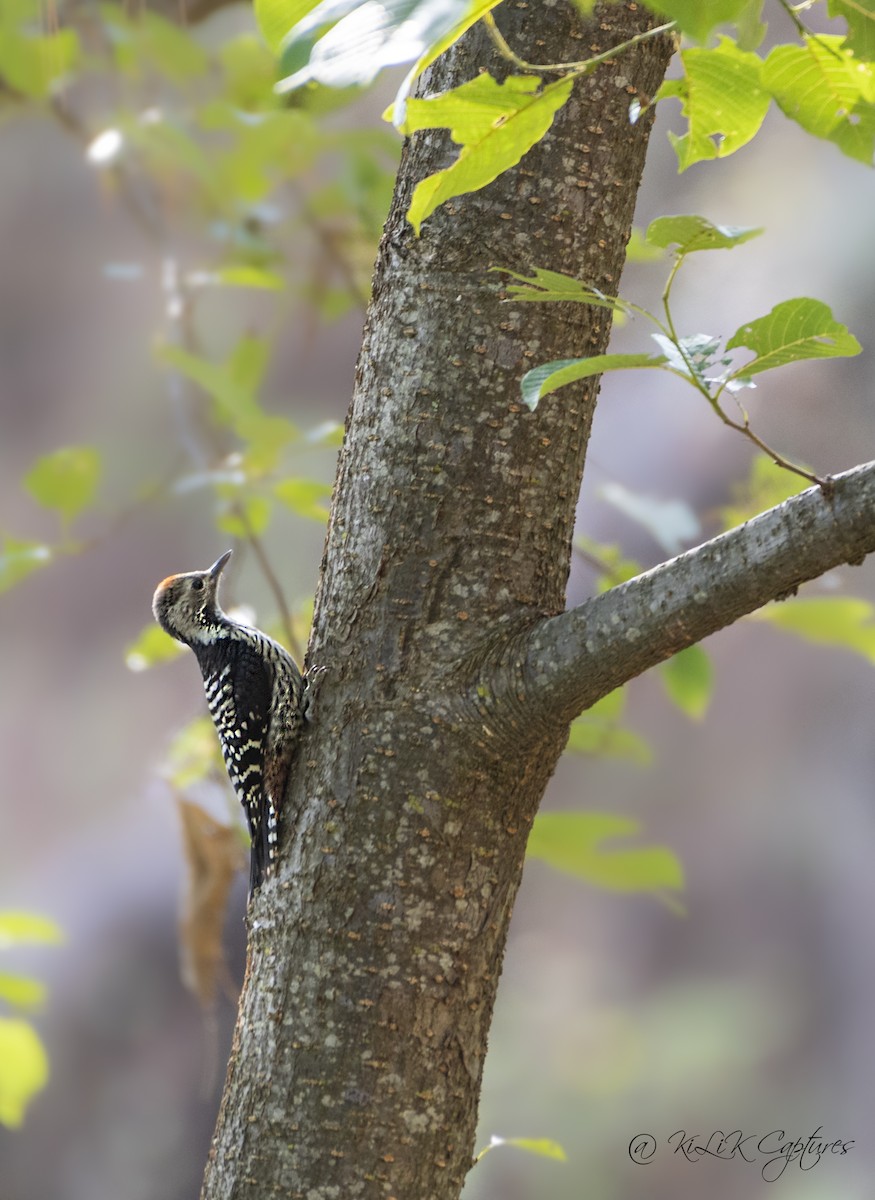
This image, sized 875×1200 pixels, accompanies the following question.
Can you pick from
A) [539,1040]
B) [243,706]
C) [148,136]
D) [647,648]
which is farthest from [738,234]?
[539,1040]

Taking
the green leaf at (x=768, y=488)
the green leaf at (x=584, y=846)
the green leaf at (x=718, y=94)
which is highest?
the green leaf at (x=768, y=488)

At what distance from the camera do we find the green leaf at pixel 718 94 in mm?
468

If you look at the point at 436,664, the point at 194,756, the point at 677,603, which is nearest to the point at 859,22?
the point at 677,603

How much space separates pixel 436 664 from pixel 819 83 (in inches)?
18.2

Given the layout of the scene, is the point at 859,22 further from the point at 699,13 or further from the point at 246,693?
the point at 246,693

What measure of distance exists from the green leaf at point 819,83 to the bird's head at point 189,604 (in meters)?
1.31

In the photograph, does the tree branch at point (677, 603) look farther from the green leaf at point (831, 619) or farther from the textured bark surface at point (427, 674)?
the green leaf at point (831, 619)

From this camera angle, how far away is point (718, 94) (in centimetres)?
48

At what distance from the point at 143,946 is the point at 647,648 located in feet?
6.14

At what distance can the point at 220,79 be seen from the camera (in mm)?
2242

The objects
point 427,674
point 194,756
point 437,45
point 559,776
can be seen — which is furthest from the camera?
point 559,776

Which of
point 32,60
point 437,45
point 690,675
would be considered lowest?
point 437,45

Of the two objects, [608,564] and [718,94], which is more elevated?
[608,564]

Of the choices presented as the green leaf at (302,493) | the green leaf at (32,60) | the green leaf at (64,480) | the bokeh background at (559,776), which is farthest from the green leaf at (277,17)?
the green leaf at (32,60)
